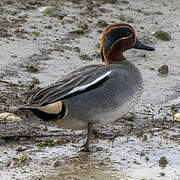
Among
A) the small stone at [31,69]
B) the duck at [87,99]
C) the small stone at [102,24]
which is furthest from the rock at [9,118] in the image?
the small stone at [102,24]

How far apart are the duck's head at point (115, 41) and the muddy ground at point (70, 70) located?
0.86m

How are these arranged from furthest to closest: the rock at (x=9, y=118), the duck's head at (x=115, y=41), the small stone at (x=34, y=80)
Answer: the small stone at (x=34, y=80)
the rock at (x=9, y=118)
the duck's head at (x=115, y=41)

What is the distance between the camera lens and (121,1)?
1112cm

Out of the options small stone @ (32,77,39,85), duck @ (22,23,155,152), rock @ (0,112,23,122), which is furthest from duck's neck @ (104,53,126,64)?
small stone @ (32,77,39,85)

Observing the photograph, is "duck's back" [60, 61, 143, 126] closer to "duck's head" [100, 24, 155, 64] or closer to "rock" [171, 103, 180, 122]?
"duck's head" [100, 24, 155, 64]

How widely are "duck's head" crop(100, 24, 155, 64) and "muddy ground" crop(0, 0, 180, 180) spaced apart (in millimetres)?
856

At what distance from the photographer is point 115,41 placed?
18.3ft

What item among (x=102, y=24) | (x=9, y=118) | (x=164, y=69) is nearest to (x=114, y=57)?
(x=9, y=118)

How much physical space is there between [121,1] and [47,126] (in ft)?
18.9

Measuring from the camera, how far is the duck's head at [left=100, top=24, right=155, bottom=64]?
5.56 m

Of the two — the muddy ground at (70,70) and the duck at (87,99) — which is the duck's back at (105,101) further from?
the muddy ground at (70,70)

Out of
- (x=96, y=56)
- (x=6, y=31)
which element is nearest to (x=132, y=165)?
(x=96, y=56)

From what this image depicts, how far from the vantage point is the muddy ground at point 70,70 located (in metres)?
5.11

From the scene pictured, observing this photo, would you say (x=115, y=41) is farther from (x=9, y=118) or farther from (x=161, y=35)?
(x=161, y=35)
